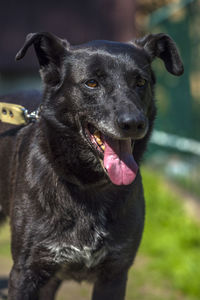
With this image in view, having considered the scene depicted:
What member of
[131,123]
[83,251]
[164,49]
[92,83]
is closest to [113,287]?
[83,251]

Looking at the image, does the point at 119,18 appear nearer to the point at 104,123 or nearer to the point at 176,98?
the point at 176,98

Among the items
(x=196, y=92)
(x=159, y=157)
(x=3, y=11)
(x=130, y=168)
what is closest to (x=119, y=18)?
(x=3, y=11)

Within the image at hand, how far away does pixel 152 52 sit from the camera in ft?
10.7

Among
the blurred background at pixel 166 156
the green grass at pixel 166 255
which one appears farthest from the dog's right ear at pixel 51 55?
the green grass at pixel 166 255

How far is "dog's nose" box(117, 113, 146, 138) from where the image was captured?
259 cm

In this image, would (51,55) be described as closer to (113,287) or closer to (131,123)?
(131,123)

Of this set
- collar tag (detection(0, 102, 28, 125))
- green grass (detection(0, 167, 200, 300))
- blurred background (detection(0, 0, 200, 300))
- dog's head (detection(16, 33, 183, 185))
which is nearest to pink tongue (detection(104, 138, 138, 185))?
dog's head (detection(16, 33, 183, 185))

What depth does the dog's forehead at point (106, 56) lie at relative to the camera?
284 cm

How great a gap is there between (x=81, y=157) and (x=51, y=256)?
56cm

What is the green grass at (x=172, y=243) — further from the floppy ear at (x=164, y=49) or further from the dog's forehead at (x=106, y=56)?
the dog's forehead at (x=106, y=56)

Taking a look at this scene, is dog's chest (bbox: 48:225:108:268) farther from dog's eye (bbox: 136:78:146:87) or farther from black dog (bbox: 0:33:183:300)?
dog's eye (bbox: 136:78:146:87)

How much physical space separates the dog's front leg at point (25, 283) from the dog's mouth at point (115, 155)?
67cm

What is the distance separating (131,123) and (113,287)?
3.26ft

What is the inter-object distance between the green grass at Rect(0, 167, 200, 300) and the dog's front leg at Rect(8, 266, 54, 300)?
1284 millimetres
